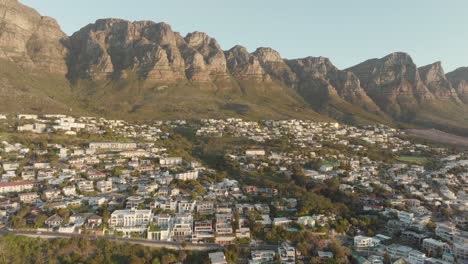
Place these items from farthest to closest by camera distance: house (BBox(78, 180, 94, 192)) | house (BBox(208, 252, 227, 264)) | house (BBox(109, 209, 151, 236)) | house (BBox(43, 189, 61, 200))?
house (BBox(78, 180, 94, 192)) → house (BBox(43, 189, 61, 200)) → house (BBox(109, 209, 151, 236)) → house (BBox(208, 252, 227, 264))

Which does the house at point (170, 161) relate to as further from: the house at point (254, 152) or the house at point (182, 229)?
the house at point (182, 229)

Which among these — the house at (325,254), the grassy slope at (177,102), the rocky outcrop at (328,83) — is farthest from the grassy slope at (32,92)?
the rocky outcrop at (328,83)

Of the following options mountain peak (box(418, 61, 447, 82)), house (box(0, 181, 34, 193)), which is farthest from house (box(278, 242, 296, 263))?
mountain peak (box(418, 61, 447, 82))

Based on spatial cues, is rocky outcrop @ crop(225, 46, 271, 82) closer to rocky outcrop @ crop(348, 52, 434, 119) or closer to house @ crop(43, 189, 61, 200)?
rocky outcrop @ crop(348, 52, 434, 119)

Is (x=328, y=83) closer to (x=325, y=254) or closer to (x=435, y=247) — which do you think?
(x=435, y=247)

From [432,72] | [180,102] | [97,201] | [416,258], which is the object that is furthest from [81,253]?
[432,72]

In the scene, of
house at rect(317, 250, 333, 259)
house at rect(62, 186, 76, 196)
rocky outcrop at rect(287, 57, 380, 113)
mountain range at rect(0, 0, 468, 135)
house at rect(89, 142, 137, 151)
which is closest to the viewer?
house at rect(317, 250, 333, 259)
